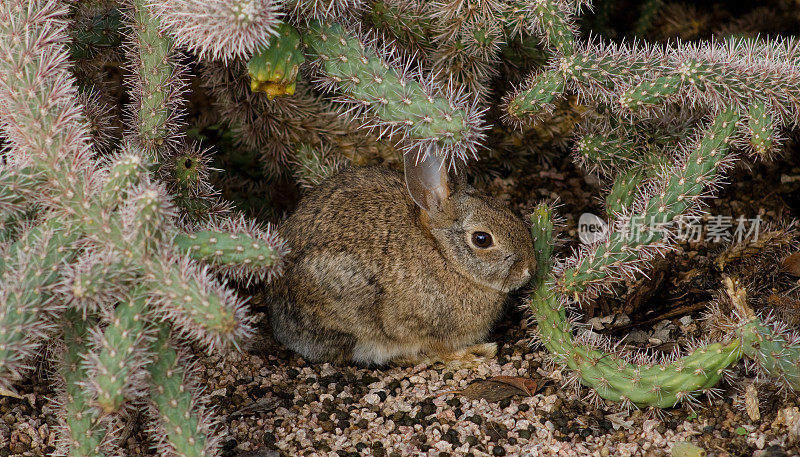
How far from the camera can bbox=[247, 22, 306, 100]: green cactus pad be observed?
11.6 ft

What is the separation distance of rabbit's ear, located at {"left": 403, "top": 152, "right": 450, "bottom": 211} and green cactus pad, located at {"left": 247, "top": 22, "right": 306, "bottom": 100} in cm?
78

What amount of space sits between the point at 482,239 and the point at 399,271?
0.50m

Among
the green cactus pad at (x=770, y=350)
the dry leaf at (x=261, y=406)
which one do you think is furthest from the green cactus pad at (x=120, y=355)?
the green cactus pad at (x=770, y=350)

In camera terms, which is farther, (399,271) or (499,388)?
(399,271)

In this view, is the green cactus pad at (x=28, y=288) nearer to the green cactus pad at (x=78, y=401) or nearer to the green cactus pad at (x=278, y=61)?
the green cactus pad at (x=78, y=401)

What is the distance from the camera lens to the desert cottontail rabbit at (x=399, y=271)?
4266 millimetres

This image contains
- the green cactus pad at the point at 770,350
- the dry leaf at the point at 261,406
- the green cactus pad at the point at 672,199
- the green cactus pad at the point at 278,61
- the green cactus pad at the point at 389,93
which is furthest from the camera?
the dry leaf at the point at 261,406

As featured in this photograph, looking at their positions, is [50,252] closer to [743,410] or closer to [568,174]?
[743,410]

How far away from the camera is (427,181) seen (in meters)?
4.23

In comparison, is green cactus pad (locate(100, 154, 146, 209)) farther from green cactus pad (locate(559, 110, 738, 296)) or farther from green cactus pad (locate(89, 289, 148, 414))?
green cactus pad (locate(559, 110, 738, 296))

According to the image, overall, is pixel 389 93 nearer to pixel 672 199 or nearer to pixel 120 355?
pixel 672 199

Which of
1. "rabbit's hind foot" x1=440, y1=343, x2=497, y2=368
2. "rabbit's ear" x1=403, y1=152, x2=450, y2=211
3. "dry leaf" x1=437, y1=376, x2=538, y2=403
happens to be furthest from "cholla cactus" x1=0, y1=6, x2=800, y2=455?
"rabbit's hind foot" x1=440, y1=343, x2=497, y2=368

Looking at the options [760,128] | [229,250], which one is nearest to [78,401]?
[229,250]

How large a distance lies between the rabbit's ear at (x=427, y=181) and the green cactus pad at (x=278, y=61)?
0.78m
